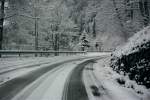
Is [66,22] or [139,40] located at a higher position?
[66,22]

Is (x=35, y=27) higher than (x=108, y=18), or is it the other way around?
(x=108, y=18)

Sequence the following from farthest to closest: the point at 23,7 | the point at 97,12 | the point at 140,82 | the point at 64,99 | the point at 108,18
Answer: the point at 97,12 < the point at 108,18 < the point at 23,7 < the point at 140,82 < the point at 64,99

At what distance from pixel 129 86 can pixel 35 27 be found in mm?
23517

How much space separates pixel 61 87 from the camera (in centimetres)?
743

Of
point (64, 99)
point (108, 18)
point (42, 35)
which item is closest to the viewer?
point (64, 99)

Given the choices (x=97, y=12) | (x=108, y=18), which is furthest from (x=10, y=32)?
(x=97, y=12)

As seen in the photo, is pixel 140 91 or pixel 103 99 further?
pixel 140 91

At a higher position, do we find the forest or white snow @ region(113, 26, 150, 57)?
the forest

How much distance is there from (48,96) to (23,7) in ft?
67.9

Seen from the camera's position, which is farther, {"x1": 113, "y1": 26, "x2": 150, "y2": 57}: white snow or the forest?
the forest

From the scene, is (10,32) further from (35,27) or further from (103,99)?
(103,99)

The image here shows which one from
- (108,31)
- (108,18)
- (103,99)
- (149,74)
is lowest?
(103,99)

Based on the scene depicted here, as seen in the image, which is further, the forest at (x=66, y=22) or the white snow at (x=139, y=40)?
the forest at (x=66, y=22)

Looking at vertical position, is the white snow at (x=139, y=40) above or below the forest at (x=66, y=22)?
below
